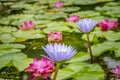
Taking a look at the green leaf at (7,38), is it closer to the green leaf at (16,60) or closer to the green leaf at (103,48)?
the green leaf at (16,60)

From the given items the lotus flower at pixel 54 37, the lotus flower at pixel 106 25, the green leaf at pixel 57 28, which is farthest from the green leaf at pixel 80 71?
the green leaf at pixel 57 28

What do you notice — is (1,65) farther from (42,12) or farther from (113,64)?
(42,12)

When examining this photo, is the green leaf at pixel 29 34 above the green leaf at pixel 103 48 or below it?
above

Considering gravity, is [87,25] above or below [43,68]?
above

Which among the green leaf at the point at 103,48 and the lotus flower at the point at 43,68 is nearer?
the lotus flower at the point at 43,68

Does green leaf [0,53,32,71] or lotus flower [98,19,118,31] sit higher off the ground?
lotus flower [98,19,118,31]

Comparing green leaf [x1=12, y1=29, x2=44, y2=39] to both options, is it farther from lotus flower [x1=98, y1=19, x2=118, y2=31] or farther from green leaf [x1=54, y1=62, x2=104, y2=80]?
green leaf [x1=54, y1=62, x2=104, y2=80]

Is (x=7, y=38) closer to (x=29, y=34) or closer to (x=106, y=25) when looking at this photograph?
(x=29, y=34)

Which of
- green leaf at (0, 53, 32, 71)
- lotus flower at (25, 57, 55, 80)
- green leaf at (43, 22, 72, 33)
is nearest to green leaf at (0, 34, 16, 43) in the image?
green leaf at (43, 22, 72, 33)

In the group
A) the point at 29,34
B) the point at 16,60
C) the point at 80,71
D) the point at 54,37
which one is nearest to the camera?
the point at 80,71

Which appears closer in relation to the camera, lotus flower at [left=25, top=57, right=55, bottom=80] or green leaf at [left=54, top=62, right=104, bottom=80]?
lotus flower at [left=25, top=57, right=55, bottom=80]

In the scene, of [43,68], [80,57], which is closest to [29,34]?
[80,57]

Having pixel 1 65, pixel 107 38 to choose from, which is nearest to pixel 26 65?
pixel 1 65

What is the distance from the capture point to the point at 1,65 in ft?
4.49
